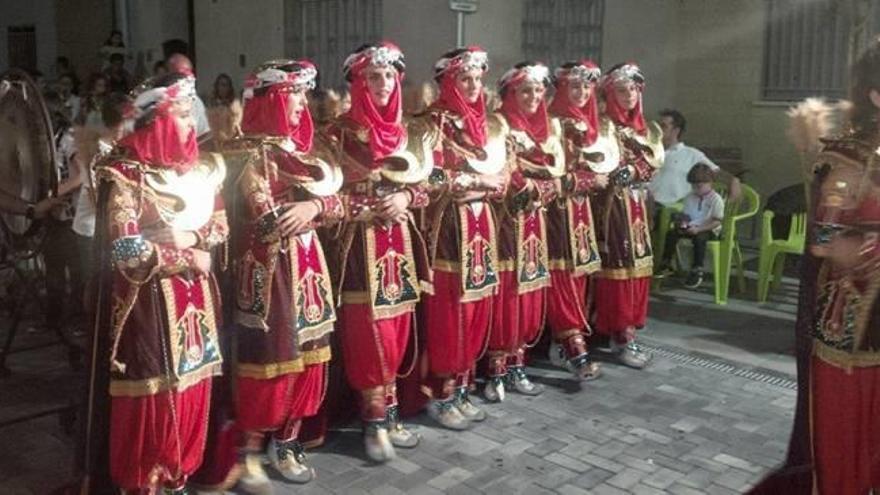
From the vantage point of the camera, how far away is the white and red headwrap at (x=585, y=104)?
516 centimetres

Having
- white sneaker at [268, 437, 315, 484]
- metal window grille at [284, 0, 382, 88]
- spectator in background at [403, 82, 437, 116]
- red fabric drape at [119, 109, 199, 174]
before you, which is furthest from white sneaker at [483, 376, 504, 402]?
metal window grille at [284, 0, 382, 88]

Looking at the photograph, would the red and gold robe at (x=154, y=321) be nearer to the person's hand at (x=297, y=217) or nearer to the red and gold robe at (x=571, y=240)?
the person's hand at (x=297, y=217)

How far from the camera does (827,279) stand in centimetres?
308

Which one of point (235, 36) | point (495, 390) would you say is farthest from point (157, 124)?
point (235, 36)

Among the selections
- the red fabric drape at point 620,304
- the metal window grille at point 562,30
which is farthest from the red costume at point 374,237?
the metal window grille at point 562,30

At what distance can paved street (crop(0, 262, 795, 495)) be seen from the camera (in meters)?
4.05

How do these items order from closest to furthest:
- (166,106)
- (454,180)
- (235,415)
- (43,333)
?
(166,106) → (235,415) → (454,180) → (43,333)

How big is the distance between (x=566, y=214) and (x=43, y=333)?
3.88 metres

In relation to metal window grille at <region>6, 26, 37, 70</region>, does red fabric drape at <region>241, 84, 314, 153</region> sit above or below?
below

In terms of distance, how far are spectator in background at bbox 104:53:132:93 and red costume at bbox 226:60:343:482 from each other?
3.66 m

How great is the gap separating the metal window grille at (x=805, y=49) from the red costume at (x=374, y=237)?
661 cm

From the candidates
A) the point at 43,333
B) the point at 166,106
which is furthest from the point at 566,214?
the point at 43,333

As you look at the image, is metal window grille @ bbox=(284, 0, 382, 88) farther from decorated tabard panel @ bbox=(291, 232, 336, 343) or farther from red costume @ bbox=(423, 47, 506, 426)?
decorated tabard panel @ bbox=(291, 232, 336, 343)

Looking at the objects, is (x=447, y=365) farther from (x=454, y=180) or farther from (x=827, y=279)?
(x=827, y=279)
